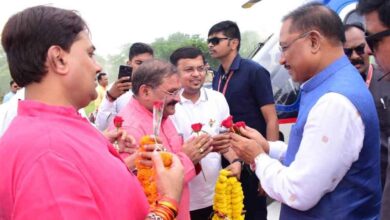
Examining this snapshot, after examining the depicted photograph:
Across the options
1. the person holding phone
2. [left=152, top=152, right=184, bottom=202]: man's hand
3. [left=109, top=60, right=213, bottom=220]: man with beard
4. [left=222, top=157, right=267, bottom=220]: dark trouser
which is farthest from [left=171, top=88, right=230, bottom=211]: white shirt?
[left=152, top=152, right=184, bottom=202]: man's hand

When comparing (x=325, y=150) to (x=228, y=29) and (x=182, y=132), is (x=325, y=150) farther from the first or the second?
(x=228, y=29)

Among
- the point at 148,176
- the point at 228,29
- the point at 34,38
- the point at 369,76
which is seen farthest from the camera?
the point at 228,29

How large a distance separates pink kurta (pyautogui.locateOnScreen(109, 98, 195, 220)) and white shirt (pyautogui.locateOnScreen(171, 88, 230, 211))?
0.49 metres

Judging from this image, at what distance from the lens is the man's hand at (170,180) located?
1.44 m

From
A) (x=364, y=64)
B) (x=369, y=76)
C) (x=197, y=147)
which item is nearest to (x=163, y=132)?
(x=197, y=147)

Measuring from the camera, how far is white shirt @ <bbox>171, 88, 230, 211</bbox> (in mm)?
3260

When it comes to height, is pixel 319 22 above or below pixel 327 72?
above

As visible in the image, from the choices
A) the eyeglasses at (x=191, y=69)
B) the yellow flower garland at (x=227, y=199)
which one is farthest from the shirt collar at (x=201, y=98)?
the yellow flower garland at (x=227, y=199)

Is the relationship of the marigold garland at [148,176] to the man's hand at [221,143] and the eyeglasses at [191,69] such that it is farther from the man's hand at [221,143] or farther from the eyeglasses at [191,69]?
the eyeglasses at [191,69]

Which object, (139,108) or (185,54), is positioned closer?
(139,108)

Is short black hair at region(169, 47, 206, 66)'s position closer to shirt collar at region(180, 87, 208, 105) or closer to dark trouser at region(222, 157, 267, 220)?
shirt collar at region(180, 87, 208, 105)

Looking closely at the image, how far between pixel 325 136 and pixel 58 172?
1.14 m

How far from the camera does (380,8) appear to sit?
163 cm

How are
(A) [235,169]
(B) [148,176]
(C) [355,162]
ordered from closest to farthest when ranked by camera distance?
(C) [355,162] → (B) [148,176] → (A) [235,169]
